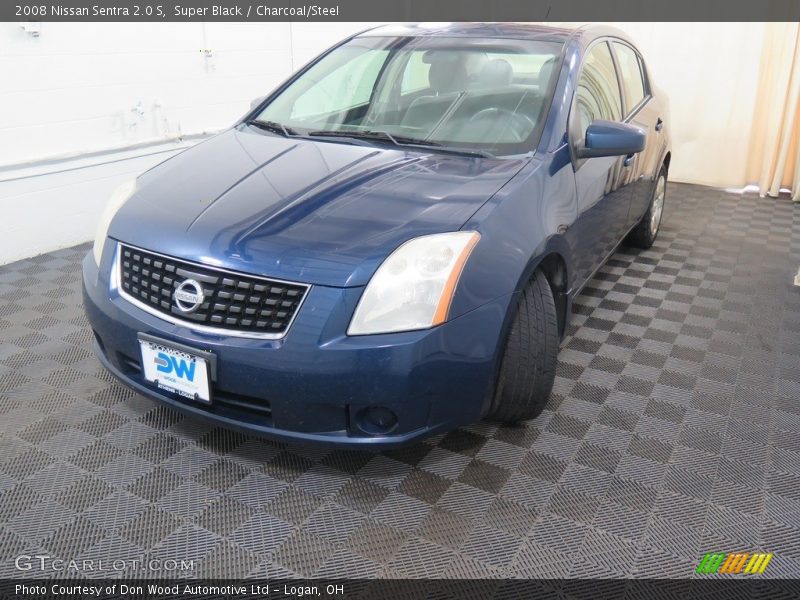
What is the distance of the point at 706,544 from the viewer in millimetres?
1670

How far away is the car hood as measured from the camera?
5.39 feet

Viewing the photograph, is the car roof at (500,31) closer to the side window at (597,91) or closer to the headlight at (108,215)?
the side window at (597,91)

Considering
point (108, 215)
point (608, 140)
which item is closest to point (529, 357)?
point (608, 140)

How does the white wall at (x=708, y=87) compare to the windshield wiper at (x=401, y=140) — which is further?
the white wall at (x=708, y=87)

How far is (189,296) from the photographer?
66.4 inches

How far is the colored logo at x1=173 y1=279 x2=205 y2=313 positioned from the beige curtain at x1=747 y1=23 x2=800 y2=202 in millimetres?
4967

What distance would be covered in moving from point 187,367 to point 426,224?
27.6 inches

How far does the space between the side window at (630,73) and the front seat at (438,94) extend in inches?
37.3

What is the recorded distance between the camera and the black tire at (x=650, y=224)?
3.77 metres

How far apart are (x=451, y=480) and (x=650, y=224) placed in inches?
98.4

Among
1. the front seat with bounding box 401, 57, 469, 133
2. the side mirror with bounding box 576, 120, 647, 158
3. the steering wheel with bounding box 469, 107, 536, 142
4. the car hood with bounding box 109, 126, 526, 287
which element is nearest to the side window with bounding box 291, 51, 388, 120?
the front seat with bounding box 401, 57, 469, 133
